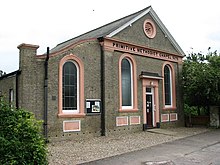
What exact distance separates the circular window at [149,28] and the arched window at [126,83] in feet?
9.45

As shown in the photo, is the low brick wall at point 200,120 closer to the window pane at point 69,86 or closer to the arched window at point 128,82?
the arched window at point 128,82

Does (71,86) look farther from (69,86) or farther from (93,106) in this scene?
(93,106)

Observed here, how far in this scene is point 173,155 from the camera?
908 centimetres

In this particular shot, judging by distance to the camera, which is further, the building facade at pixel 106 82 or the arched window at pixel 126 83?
the arched window at pixel 126 83

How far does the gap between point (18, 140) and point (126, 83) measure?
10648mm

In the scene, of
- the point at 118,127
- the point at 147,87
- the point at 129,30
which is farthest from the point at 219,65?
the point at 118,127

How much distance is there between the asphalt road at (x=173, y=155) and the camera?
26.3 feet

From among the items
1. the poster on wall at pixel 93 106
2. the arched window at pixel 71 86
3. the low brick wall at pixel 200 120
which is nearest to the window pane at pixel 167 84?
the low brick wall at pixel 200 120

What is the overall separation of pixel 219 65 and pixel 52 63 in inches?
463

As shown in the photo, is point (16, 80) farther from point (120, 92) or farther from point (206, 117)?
point (206, 117)

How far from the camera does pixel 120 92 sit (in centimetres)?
1480

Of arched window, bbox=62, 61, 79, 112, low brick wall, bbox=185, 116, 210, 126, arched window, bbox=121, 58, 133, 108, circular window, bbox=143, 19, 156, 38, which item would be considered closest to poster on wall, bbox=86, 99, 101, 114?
arched window, bbox=62, 61, 79, 112

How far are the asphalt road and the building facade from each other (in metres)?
4.05

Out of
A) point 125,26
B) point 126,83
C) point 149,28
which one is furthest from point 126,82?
point 149,28
